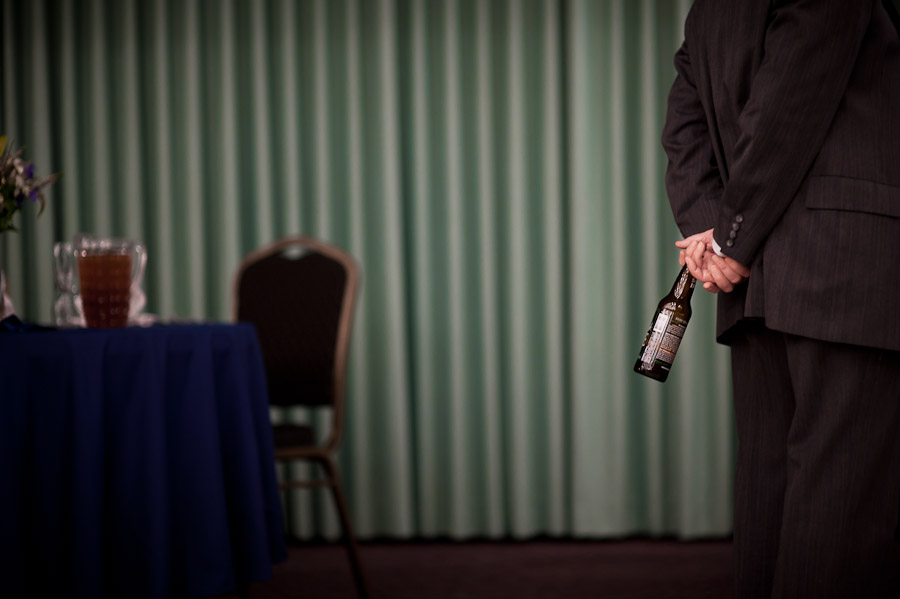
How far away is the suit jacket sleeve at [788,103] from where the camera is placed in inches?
45.8

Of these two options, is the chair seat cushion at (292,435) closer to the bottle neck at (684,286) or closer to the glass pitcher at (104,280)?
the glass pitcher at (104,280)

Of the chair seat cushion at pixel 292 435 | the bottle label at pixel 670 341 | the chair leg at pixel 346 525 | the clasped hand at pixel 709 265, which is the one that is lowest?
the chair leg at pixel 346 525

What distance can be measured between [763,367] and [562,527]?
1.80 m

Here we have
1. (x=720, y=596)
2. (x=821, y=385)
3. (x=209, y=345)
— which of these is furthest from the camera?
(x=720, y=596)

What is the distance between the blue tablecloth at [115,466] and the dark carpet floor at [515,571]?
0.87 meters

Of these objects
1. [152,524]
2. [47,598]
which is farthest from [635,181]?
[47,598]

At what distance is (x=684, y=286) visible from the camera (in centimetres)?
146

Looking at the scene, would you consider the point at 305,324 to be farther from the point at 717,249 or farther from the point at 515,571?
the point at 717,249

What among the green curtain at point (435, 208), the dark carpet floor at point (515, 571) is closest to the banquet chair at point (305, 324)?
the dark carpet floor at point (515, 571)

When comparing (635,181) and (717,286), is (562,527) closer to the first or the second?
(635,181)

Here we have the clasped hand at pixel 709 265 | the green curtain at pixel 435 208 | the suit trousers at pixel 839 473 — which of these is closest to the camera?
the suit trousers at pixel 839 473

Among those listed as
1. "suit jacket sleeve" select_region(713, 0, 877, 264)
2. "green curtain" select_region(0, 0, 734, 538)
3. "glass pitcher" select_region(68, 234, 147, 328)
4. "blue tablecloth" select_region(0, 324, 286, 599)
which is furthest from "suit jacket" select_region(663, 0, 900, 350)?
"green curtain" select_region(0, 0, 734, 538)

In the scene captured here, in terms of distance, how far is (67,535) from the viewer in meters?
1.44

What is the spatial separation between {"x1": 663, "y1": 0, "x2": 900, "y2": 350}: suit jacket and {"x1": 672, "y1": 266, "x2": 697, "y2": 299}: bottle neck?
0.18 meters
